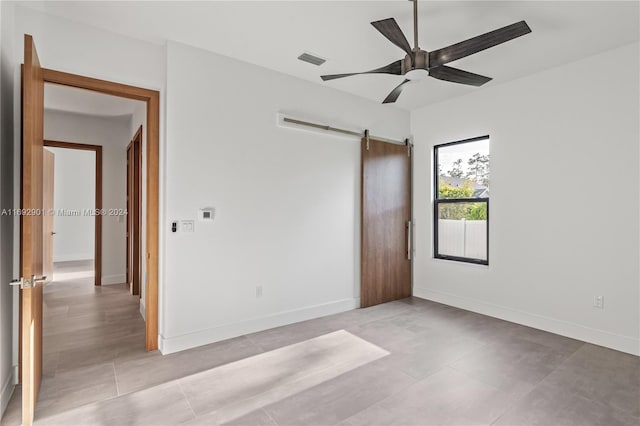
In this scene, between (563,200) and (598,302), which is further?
(563,200)

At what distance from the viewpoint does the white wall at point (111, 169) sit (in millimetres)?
5605

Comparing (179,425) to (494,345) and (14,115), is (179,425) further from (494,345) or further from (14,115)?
(494,345)

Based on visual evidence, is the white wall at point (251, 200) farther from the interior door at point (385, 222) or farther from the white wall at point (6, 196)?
the white wall at point (6, 196)

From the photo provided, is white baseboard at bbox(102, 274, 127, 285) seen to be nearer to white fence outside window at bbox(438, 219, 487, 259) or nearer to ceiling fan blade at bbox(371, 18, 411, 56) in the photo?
white fence outside window at bbox(438, 219, 487, 259)

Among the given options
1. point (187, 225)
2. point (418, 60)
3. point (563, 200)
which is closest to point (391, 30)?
point (418, 60)

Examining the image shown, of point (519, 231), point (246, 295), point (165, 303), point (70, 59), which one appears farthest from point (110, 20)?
point (519, 231)

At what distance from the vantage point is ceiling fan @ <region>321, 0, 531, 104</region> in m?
→ 2.16

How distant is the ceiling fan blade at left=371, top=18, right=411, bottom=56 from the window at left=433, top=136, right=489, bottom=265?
2450 mm

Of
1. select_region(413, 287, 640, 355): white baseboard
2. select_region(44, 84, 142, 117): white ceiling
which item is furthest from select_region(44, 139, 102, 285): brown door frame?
select_region(413, 287, 640, 355): white baseboard

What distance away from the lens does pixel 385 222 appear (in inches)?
186

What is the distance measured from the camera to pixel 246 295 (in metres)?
3.49

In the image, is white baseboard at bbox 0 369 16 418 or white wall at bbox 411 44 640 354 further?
white wall at bbox 411 44 640 354

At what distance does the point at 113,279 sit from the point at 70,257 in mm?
4024

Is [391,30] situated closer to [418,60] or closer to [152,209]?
[418,60]
